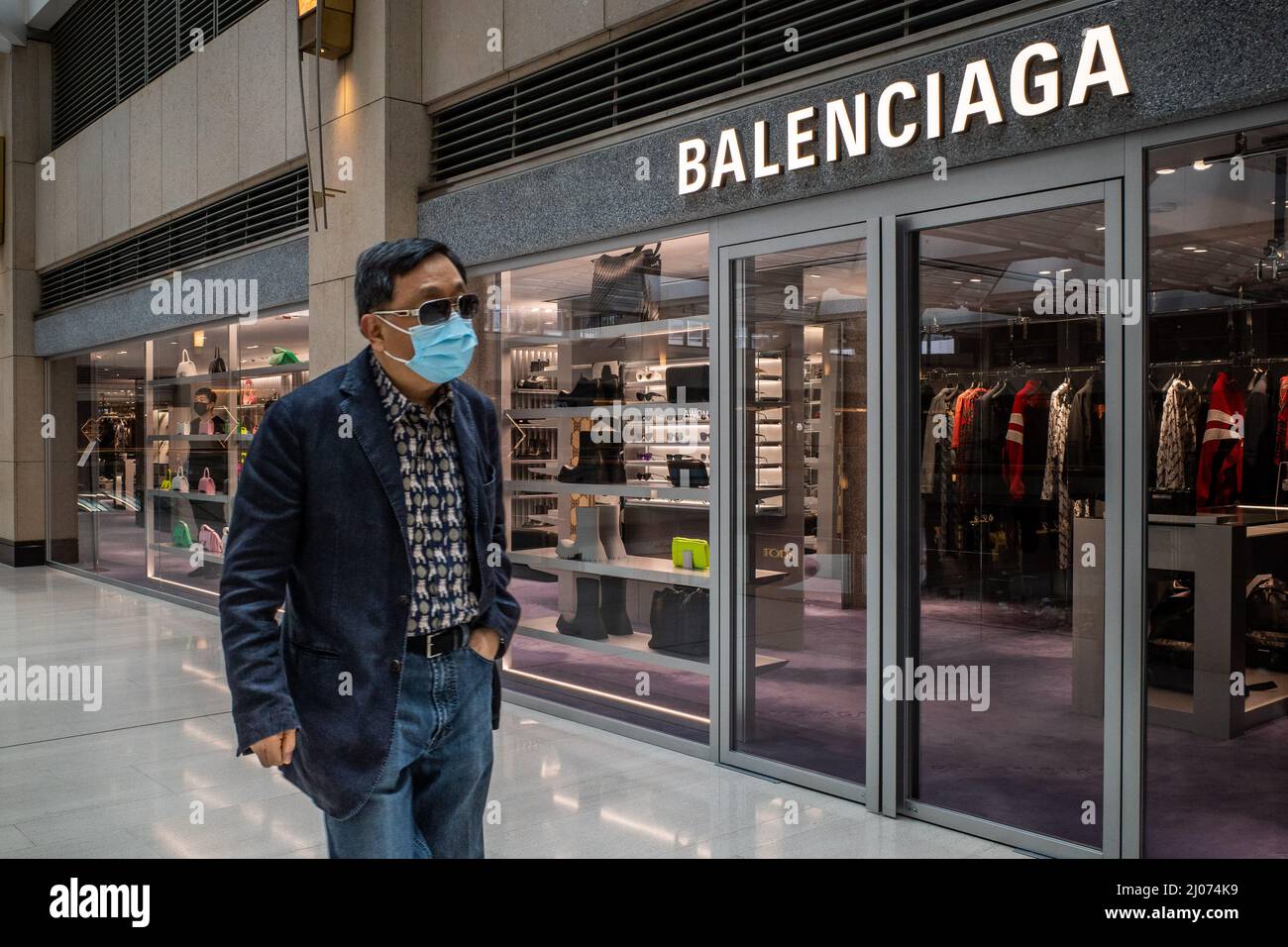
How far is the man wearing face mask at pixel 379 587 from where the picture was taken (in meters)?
2.05

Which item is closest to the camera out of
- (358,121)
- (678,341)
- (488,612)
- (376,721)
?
(376,721)

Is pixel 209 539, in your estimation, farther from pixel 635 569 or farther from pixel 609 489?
pixel 635 569

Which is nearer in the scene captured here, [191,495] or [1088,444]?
[1088,444]

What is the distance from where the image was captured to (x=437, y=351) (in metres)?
2.19

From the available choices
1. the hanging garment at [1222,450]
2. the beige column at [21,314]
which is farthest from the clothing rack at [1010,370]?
the beige column at [21,314]

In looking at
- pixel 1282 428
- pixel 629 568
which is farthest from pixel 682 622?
pixel 1282 428

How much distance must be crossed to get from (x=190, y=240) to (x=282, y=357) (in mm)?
2242

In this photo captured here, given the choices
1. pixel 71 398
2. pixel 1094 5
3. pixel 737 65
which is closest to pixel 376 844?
pixel 1094 5

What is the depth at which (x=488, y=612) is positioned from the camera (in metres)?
2.24

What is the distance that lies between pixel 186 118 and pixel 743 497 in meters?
7.23

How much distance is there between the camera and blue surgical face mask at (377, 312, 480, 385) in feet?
7.14

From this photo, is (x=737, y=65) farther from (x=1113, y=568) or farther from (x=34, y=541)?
(x=34, y=541)

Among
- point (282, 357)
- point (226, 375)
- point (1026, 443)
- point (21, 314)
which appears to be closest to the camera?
point (1026, 443)

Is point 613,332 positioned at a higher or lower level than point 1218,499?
higher
